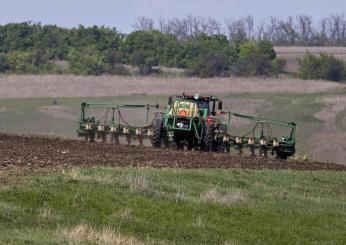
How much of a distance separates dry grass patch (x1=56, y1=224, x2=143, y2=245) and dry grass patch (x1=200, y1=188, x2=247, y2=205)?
5046mm

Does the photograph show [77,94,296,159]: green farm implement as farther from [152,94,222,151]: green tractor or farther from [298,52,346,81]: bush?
[298,52,346,81]: bush

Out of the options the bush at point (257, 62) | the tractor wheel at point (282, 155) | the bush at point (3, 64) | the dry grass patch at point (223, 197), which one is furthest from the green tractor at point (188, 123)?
the bush at point (3, 64)

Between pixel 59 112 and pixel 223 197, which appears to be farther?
pixel 59 112

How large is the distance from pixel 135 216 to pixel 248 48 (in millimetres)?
85712

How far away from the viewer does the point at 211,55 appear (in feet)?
331

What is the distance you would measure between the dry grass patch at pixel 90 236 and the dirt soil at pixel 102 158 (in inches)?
265

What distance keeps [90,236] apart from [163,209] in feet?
13.1

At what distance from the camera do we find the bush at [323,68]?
3903 inches

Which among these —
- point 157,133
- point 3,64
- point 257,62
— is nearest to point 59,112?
point 3,64

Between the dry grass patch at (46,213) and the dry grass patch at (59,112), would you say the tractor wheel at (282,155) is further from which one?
the dry grass patch at (59,112)

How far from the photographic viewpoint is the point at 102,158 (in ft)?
95.8

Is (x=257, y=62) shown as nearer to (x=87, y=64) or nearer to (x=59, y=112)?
(x=87, y=64)

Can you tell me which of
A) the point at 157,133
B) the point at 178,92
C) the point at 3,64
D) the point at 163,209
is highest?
the point at 163,209

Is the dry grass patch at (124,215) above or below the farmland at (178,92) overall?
above
